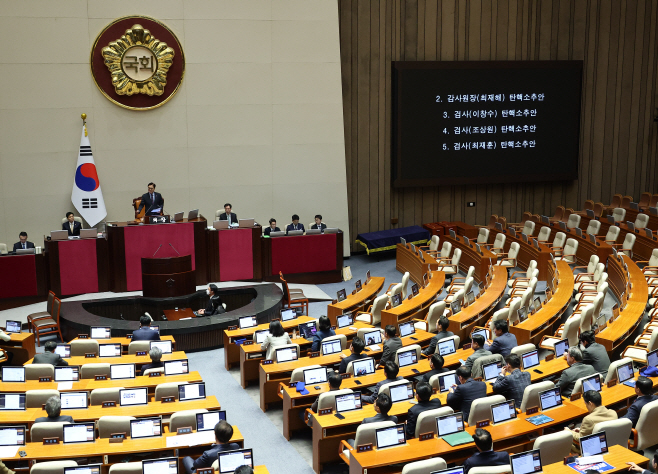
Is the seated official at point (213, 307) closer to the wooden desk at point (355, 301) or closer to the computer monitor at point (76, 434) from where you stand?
the wooden desk at point (355, 301)

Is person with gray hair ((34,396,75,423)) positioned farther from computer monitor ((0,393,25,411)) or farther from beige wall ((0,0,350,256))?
beige wall ((0,0,350,256))

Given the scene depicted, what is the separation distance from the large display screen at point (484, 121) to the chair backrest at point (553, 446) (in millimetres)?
12056

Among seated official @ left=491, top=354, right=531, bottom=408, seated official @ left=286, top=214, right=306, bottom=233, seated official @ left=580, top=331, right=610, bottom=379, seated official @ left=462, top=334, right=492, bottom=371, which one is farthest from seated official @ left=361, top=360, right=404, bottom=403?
seated official @ left=286, top=214, right=306, bottom=233

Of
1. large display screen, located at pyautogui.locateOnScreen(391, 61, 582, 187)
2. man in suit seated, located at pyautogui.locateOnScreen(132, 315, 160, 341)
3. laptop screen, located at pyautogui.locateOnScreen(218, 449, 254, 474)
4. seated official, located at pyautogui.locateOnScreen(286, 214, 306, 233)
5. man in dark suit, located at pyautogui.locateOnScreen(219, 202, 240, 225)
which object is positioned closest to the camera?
laptop screen, located at pyautogui.locateOnScreen(218, 449, 254, 474)

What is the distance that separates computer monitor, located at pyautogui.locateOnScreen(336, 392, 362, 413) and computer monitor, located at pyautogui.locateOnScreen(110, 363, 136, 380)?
9.35ft

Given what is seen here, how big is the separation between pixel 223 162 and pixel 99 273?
3.97m

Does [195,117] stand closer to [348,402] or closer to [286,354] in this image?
[286,354]

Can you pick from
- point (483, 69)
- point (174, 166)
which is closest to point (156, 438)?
point (174, 166)

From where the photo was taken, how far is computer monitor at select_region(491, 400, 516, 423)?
7141 millimetres

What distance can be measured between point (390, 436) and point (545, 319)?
4.67m

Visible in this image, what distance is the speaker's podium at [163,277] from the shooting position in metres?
13.3

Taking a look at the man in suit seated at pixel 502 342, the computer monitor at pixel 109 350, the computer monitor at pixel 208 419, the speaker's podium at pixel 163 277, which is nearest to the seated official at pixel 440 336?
the man in suit seated at pixel 502 342

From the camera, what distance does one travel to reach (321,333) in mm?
10219

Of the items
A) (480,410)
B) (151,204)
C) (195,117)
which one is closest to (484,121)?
(195,117)
